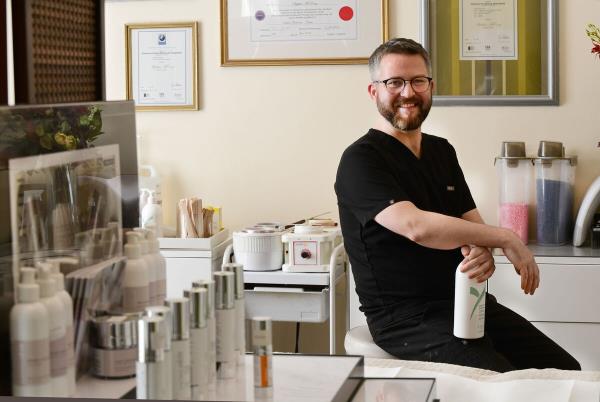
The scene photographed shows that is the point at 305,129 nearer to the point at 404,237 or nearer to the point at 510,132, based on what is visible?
the point at 510,132

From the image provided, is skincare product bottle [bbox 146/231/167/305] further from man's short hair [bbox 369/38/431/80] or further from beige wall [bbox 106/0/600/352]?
beige wall [bbox 106/0/600/352]

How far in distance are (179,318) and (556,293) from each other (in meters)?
2.40

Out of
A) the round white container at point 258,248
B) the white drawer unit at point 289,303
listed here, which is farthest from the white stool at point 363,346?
the round white container at point 258,248

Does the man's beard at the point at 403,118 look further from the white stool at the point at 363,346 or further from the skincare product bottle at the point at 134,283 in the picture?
the skincare product bottle at the point at 134,283

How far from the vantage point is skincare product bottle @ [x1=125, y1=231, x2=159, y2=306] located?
4.61 feet

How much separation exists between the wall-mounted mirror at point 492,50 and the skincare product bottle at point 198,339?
8.61 feet

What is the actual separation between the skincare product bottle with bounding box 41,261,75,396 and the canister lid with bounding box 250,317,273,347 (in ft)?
0.76

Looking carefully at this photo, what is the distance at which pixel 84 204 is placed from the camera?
1.40m

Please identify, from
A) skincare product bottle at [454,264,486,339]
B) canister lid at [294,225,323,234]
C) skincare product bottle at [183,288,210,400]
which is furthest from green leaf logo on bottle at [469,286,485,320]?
skincare product bottle at [183,288,210,400]

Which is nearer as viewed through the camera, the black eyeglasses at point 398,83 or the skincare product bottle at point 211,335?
the skincare product bottle at point 211,335

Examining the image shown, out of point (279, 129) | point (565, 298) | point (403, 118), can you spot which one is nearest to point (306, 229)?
point (279, 129)

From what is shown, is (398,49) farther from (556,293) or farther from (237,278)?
(237,278)

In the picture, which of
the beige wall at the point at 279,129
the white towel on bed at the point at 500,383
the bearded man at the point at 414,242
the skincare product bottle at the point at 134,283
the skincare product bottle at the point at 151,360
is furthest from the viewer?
the beige wall at the point at 279,129

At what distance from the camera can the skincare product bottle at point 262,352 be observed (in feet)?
Answer: 4.18
